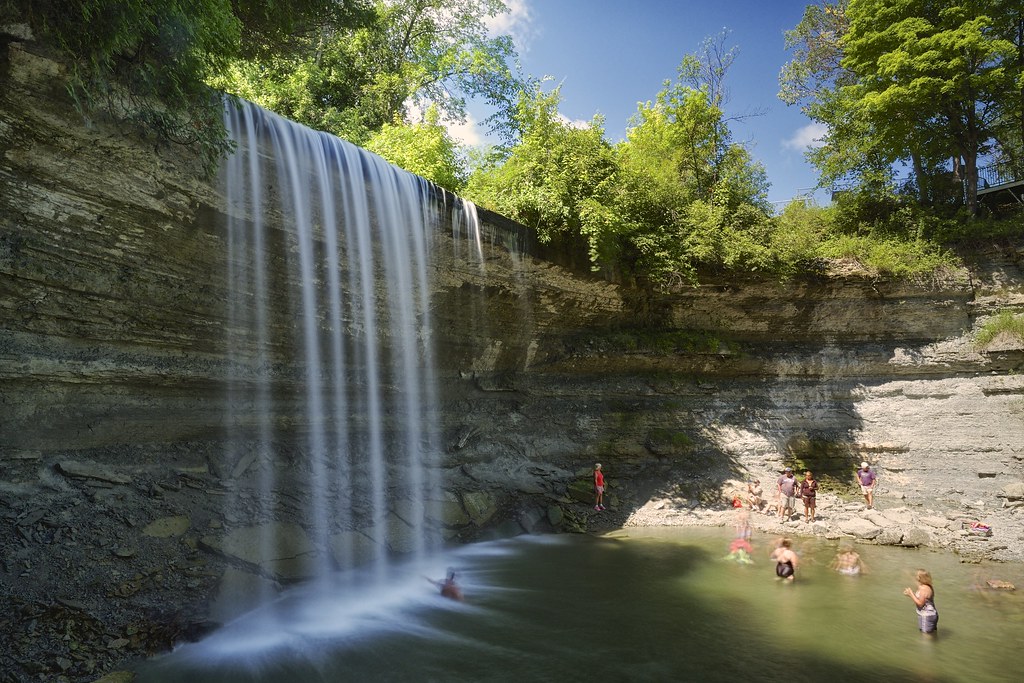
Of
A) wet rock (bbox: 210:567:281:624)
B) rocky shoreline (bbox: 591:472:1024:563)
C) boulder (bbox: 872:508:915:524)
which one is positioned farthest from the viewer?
boulder (bbox: 872:508:915:524)

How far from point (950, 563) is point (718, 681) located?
8.79 m

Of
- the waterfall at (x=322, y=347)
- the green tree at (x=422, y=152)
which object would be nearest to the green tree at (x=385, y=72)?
the green tree at (x=422, y=152)

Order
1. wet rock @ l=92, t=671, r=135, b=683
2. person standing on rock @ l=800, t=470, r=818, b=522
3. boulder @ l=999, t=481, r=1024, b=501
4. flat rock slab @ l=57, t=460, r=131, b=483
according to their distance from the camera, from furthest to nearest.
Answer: person standing on rock @ l=800, t=470, r=818, b=522
boulder @ l=999, t=481, r=1024, b=501
flat rock slab @ l=57, t=460, r=131, b=483
wet rock @ l=92, t=671, r=135, b=683

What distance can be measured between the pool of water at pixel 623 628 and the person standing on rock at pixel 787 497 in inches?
134

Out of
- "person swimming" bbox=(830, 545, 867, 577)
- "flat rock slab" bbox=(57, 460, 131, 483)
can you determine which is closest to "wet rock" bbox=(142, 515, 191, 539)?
"flat rock slab" bbox=(57, 460, 131, 483)

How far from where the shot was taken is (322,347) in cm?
1210

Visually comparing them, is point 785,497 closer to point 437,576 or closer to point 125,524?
point 437,576

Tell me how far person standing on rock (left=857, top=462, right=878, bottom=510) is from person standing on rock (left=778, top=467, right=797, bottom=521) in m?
1.96

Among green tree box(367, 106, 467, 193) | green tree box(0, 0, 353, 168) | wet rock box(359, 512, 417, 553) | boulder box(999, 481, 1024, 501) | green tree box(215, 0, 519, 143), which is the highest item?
green tree box(215, 0, 519, 143)

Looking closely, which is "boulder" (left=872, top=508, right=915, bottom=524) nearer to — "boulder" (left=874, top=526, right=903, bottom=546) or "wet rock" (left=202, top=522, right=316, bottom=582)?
"boulder" (left=874, top=526, right=903, bottom=546)

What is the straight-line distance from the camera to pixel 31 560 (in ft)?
23.7

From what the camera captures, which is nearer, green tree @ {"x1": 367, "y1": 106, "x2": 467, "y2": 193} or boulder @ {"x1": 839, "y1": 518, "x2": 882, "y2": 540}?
boulder @ {"x1": 839, "y1": 518, "x2": 882, "y2": 540}

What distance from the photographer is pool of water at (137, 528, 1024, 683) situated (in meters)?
6.69

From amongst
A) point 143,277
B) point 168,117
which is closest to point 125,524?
point 143,277
